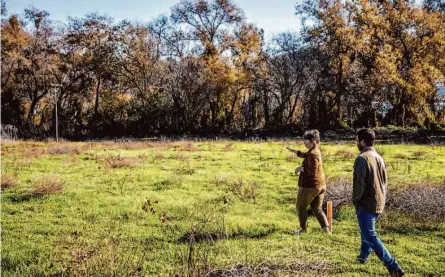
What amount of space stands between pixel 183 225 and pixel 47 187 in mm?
4284

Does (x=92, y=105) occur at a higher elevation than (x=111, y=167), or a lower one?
higher

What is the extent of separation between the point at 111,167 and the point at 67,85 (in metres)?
26.9

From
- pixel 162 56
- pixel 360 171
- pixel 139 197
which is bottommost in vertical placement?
pixel 139 197

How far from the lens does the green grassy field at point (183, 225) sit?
208 inches

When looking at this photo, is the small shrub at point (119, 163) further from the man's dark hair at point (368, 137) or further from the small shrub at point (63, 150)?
the man's dark hair at point (368, 137)

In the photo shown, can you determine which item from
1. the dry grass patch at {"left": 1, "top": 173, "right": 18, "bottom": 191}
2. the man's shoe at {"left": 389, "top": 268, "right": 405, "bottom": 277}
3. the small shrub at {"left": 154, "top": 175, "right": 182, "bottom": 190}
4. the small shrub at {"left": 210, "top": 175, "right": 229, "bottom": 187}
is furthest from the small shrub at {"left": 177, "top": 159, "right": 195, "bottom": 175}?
the man's shoe at {"left": 389, "top": 268, "right": 405, "bottom": 277}

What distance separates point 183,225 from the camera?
8.01 m

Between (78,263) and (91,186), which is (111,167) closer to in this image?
(91,186)

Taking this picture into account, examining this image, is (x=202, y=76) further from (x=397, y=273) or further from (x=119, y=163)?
(x=397, y=273)

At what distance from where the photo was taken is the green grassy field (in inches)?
208

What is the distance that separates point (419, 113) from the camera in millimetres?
32656

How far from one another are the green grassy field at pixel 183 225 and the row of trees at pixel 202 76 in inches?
742

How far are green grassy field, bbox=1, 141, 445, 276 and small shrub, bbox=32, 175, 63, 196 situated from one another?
1.0 inches

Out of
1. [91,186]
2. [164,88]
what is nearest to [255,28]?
[164,88]
